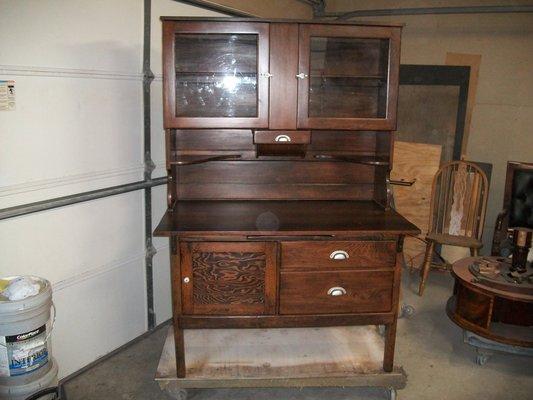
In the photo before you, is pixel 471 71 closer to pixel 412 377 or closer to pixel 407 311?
pixel 407 311

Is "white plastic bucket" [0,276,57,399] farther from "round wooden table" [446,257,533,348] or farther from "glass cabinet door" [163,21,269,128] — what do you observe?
"round wooden table" [446,257,533,348]

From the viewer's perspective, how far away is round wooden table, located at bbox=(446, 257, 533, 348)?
2471 mm

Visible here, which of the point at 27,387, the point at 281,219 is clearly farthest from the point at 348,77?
the point at 27,387

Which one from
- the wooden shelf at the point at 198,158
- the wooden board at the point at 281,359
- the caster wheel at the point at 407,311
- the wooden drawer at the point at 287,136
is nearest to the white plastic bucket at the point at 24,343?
the wooden board at the point at 281,359

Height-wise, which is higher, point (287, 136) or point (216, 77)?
point (216, 77)

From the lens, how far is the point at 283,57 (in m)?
2.16

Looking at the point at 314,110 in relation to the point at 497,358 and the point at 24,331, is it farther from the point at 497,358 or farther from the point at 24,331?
the point at 497,358

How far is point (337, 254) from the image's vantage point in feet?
6.82

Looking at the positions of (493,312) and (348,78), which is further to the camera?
(493,312)

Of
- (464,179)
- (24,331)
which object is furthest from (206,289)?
(464,179)

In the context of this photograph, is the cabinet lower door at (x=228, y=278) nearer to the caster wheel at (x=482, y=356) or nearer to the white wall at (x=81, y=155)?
the white wall at (x=81, y=155)

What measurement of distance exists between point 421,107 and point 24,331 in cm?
336

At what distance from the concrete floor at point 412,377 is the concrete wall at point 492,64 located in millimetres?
1611

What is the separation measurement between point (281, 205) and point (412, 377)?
1.16 metres
